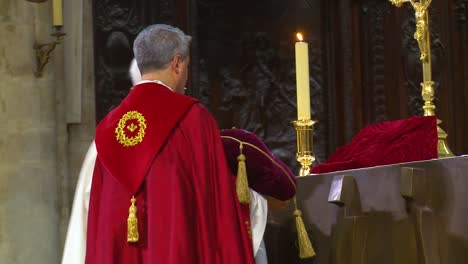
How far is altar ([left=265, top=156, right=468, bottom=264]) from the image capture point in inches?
114

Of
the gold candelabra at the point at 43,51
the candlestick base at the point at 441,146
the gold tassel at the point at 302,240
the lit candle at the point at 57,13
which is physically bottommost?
the gold tassel at the point at 302,240

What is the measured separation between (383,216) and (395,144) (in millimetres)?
261

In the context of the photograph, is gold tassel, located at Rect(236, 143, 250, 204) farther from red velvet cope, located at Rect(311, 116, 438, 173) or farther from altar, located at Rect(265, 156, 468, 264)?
red velvet cope, located at Rect(311, 116, 438, 173)

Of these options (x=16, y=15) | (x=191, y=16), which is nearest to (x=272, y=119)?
(x=191, y=16)

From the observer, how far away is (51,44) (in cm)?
527

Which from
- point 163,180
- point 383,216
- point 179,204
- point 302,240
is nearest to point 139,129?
point 163,180

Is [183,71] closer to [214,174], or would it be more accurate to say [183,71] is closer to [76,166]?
[214,174]

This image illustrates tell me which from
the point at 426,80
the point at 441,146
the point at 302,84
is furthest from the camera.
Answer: the point at 302,84

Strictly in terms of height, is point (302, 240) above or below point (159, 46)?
below

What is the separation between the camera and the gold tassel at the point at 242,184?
10.4 ft

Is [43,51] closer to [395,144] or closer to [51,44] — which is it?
[51,44]

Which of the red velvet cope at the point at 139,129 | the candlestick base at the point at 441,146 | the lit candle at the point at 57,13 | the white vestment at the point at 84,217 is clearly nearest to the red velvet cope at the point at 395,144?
the candlestick base at the point at 441,146

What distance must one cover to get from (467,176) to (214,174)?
77 cm

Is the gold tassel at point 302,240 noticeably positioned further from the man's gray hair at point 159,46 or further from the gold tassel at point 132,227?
the man's gray hair at point 159,46
